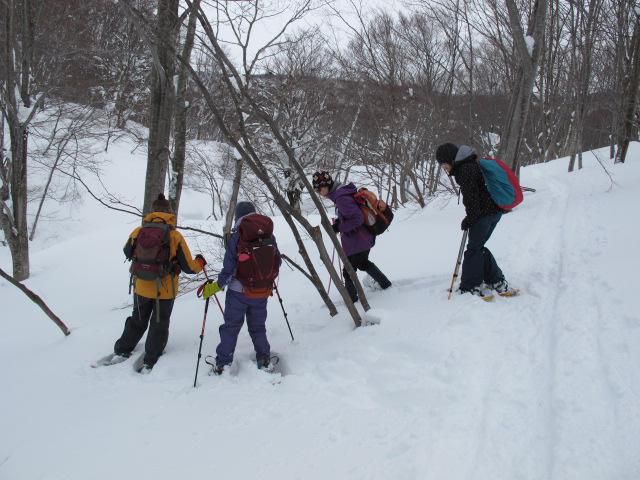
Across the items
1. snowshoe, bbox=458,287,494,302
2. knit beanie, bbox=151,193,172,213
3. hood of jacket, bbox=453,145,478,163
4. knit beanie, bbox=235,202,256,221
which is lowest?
snowshoe, bbox=458,287,494,302

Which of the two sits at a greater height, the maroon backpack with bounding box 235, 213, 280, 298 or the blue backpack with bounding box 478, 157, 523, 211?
the blue backpack with bounding box 478, 157, 523, 211

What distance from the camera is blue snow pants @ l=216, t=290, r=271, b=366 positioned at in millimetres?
3936

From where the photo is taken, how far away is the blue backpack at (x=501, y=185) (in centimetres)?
405

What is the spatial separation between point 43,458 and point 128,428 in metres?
0.57

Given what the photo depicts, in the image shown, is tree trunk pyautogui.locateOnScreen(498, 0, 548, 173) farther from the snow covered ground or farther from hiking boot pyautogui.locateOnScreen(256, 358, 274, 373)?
hiking boot pyautogui.locateOnScreen(256, 358, 274, 373)

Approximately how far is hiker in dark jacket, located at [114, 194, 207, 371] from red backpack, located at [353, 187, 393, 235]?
181cm

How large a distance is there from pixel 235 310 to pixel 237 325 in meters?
0.14

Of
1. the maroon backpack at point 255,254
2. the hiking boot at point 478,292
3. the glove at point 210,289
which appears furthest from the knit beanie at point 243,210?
the hiking boot at point 478,292

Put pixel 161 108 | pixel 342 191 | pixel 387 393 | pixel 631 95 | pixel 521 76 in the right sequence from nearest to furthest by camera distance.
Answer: pixel 387 393 → pixel 342 191 → pixel 161 108 → pixel 521 76 → pixel 631 95

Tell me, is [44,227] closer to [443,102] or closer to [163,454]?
[443,102]

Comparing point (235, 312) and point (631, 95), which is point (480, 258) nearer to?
point (235, 312)

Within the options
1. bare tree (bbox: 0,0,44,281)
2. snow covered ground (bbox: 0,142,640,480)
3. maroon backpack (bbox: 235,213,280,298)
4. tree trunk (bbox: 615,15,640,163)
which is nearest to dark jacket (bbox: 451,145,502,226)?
snow covered ground (bbox: 0,142,640,480)

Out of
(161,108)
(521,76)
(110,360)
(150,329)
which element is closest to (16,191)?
(161,108)

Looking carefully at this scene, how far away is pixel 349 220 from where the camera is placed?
4707 millimetres
